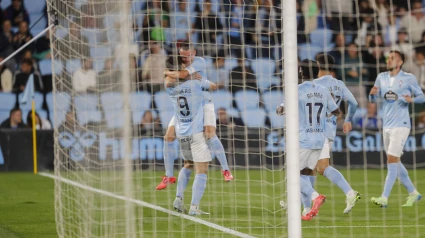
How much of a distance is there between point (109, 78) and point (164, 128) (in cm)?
1171

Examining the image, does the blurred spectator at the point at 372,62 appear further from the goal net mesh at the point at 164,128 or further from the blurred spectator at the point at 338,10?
the blurred spectator at the point at 338,10

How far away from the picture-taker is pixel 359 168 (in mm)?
20500

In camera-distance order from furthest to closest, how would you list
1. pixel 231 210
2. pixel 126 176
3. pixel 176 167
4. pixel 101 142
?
pixel 176 167 < pixel 231 210 < pixel 101 142 < pixel 126 176

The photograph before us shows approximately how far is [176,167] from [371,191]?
5.07 metres

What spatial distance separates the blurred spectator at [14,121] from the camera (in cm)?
2039

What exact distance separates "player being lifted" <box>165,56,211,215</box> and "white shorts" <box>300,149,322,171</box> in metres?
1.17

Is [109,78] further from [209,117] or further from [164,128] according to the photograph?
[164,128]

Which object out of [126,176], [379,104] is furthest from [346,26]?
[126,176]

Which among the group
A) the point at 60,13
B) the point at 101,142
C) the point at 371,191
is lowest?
the point at 371,191

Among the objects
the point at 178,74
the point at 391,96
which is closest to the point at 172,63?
the point at 178,74

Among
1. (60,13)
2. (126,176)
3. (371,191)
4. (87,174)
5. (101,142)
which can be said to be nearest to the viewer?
(126,176)

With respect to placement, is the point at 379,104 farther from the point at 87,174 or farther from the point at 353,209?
the point at 87,174

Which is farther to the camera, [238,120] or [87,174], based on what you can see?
[238,120]

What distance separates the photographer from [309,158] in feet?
36.8
